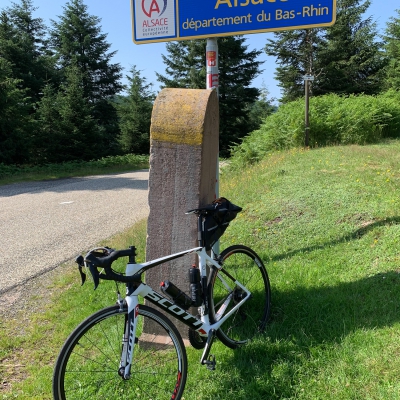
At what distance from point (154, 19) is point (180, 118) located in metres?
2.18

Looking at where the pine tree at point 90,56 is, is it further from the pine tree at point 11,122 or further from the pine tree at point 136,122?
the pine tree at point 11,122

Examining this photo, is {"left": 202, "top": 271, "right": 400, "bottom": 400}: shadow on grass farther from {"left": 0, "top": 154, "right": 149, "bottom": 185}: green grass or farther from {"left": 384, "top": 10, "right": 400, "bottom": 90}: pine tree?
{"left": 384, "top": 10, "right": 400, "bottom": 90}: pine tree

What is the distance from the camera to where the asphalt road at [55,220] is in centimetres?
612

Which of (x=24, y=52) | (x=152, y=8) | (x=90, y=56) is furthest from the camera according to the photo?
(x=90, y=56)

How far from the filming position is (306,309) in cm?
330

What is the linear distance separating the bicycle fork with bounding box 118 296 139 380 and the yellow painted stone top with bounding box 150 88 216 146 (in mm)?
1308

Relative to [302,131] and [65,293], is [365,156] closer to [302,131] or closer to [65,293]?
[302,131]

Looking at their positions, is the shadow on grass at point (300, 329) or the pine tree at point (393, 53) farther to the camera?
the pine tree at point (393, 53)

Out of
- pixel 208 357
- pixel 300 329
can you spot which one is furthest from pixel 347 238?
pixel 208 357

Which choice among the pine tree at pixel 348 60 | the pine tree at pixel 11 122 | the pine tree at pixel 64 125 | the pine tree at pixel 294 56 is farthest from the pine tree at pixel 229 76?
the pine tree at pixel 11 122

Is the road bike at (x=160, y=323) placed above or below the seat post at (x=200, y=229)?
below

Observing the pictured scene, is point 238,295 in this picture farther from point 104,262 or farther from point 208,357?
point 104,262

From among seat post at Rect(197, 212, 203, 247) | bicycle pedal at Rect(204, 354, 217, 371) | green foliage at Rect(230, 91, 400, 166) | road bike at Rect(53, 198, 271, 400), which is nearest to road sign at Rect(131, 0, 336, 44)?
road bike at Rect(53, 198, 271, 400)

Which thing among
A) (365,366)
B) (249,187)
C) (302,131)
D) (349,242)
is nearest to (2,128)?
(302,131)
